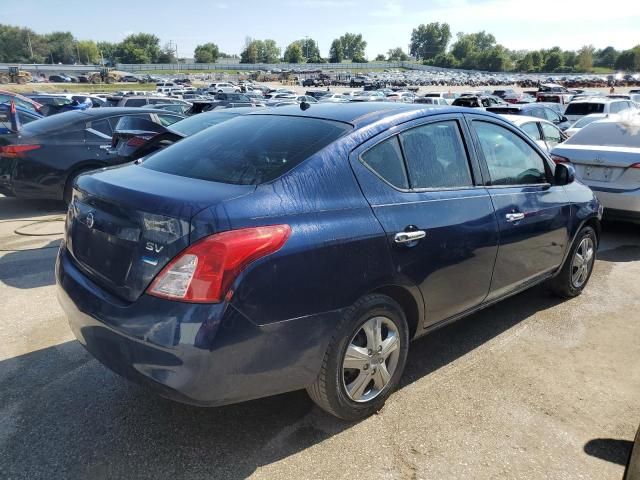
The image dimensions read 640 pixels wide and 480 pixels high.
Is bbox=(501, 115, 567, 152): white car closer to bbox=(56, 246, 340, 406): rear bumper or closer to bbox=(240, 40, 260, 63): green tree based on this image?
bbox=(56, 246, 340, 406): rear bumper

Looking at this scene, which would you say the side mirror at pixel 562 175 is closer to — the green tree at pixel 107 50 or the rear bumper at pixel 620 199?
the rear bumper at pixel 620 199

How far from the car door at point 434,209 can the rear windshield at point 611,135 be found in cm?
487

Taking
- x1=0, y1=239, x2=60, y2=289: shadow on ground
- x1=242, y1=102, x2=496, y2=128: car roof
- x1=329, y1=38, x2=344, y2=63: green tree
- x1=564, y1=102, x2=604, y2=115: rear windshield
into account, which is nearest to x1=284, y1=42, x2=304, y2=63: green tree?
x1=329, y1=38, x2=344, y2=63: green tree

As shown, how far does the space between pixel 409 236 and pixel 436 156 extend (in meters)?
0.71

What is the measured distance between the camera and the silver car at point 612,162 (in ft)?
21.2

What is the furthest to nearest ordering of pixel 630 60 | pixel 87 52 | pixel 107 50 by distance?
pixel 107 50, pixel 87 52, pixel 630 60

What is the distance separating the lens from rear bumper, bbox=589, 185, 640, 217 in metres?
6.40

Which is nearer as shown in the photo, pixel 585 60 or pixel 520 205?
pixel 520 205

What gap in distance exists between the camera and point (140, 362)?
7.46 feet

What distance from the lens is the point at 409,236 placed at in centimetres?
280

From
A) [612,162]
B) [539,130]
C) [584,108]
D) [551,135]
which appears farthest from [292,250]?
[584,108]

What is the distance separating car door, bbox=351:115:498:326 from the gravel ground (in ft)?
1.82

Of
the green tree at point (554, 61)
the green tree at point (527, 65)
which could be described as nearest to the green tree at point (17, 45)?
the green tree at point (527, 65)

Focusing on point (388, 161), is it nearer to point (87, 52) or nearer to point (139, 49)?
point (139, 49)
